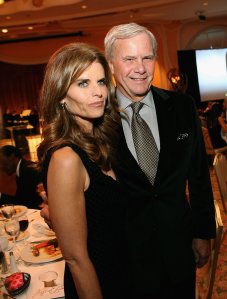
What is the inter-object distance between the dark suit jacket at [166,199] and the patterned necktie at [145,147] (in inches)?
1.6

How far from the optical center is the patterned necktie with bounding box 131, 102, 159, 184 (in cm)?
162

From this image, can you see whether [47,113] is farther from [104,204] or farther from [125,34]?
[125,34]

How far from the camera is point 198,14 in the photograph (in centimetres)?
962

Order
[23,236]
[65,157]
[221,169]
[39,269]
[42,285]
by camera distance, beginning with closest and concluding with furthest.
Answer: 1. [65,157]
2. [42,285]
3. [39,269]
4. [23,236]
5. [221,169]

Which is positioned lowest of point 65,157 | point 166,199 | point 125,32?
point 166,199

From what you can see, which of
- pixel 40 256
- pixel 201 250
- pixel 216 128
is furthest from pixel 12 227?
pixel 216 128

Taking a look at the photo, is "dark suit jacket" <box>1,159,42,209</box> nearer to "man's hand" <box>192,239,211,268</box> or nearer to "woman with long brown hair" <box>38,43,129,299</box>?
"man's hand" <box>192,239,211,268</box>

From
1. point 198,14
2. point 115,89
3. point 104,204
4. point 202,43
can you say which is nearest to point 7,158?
point 115,89

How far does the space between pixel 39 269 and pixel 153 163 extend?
827 mm

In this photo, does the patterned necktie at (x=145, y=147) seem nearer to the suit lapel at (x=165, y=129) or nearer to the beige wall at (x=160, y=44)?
the suit lapel at (x=165, y=129)

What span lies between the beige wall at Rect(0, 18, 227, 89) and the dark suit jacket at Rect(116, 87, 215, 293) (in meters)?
9.05

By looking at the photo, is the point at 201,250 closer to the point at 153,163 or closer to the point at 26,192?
the point at 153,163

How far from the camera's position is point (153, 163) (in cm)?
163

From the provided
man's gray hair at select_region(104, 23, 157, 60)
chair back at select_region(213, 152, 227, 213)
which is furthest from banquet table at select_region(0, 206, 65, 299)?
chair back at select_region(213, 152, 227, 213)
